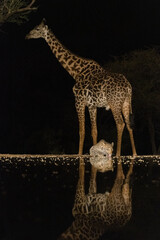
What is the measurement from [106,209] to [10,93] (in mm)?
9872

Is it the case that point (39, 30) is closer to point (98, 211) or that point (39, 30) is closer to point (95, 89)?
point (95, 89)

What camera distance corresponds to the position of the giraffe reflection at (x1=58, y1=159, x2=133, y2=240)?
10.1 ft

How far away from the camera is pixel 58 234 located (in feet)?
9.77

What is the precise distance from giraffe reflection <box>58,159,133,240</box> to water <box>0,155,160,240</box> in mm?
34

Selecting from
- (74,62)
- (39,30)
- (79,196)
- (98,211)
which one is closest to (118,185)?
(79,196)

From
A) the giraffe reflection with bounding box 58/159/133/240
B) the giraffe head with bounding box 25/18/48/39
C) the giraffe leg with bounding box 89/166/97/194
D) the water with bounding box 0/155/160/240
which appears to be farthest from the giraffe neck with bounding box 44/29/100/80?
the giraffe reflection with bounding box 58/159/133/240

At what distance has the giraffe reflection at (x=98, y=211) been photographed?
307 centimetres

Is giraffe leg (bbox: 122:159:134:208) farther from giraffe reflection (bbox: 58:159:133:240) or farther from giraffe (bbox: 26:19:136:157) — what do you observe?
giraffe (bbox: 26:19:136:157)

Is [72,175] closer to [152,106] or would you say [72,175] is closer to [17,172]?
[17,172]

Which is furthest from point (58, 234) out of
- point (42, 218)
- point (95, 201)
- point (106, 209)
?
point (95, 201)

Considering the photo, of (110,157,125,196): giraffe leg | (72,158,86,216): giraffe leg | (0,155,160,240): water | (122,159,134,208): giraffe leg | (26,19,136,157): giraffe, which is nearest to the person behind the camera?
(0,155,160,240): water

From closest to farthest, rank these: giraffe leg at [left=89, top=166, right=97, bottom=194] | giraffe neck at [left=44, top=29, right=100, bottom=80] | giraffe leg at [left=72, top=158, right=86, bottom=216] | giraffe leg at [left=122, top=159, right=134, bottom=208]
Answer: giraffe leg at [left=72, top=158, right=86, bottom=216] → giraffe leg at [left=122, top=159, right=134, bottom=208] → giraffe leg at [left=89, top=166, right=97, bottom=194] → giraffe neck at [left=44, top=29, right=100, bottom=80]

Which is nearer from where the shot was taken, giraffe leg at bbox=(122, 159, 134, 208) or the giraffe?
giraffe leg at bbox=(122, 159, 134, 208)

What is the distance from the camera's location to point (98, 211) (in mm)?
3777
